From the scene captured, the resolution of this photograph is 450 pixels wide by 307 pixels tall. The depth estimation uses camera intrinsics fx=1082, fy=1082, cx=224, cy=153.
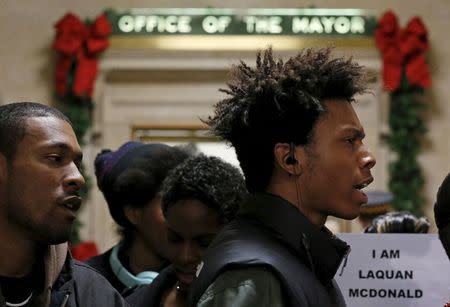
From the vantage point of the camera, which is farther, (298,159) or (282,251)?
(298,159)

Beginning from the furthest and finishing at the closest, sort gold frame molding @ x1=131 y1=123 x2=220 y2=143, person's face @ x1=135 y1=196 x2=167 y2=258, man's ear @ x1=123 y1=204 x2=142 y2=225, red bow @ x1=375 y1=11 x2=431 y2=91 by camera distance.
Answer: gold frame molding @ x1=131 y1=123 x2=220 y2=143 < red bow @ x1=375 y1=11 x2=431 y2=91 < man's ear @ x1=123 y1=204 x2=142 y2=225 < person's face @ x1=135 y1=196 x2=167 y2=258

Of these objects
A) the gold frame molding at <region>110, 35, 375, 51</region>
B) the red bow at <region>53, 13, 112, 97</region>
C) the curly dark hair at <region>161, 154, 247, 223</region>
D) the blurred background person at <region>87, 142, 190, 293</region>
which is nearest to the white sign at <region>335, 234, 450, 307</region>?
the curly dark hair at <region>161, 154, 247, 223</region>

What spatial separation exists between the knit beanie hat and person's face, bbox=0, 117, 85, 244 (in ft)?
4.04

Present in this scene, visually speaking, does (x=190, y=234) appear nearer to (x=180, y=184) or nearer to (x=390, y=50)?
(x=180, y=184)

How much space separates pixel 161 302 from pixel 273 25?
557cm

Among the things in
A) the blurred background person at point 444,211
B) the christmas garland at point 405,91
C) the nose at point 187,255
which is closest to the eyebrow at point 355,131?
the blurred background person at point 444,211

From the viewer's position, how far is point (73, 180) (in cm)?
244

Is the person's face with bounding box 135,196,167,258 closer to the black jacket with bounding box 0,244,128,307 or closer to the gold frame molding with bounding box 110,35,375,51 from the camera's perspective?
the black jacket with bounding box 0,244,128,307

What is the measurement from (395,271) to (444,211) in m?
0.65

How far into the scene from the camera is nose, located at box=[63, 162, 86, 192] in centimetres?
243

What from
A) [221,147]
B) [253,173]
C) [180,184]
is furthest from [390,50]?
[253,173]

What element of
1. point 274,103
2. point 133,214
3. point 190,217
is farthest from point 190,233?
point 274,103

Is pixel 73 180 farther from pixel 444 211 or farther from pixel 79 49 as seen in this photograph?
pixel 79 49

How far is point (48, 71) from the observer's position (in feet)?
28.6
